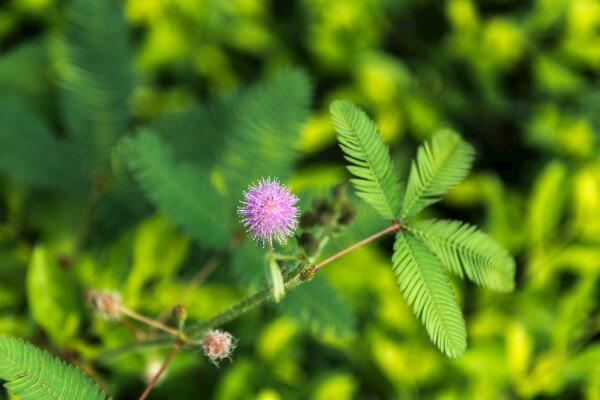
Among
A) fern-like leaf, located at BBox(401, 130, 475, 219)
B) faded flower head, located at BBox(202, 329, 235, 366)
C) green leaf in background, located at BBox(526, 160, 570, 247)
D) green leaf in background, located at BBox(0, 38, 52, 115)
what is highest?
green leaf in background, located at BBox(0, 38, 52, 115)

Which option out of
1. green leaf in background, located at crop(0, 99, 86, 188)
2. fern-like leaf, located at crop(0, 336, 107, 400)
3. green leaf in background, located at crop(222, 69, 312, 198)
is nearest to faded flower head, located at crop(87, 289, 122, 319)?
fern-like leaf, located at crop(0, 336, 107, 400)

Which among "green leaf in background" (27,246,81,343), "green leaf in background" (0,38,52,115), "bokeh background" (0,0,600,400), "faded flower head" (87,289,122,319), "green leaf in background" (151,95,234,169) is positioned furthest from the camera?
"green leaf in background" (0,38,52,115)

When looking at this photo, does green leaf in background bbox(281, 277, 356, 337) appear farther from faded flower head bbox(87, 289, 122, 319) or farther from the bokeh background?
faded flower head bbox(87, 289, 122, 319)

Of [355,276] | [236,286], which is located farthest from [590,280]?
[236,286]

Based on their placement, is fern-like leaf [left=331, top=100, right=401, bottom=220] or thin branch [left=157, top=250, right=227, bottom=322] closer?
fern-like leaf [left=331, top=100, right=401, bottom=220]

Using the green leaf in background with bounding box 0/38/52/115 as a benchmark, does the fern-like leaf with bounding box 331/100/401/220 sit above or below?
below

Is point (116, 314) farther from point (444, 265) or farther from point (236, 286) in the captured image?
point (444, 265)

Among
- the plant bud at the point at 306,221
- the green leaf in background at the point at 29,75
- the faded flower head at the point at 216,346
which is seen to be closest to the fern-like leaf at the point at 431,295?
the plant bud at the point at 306,221
